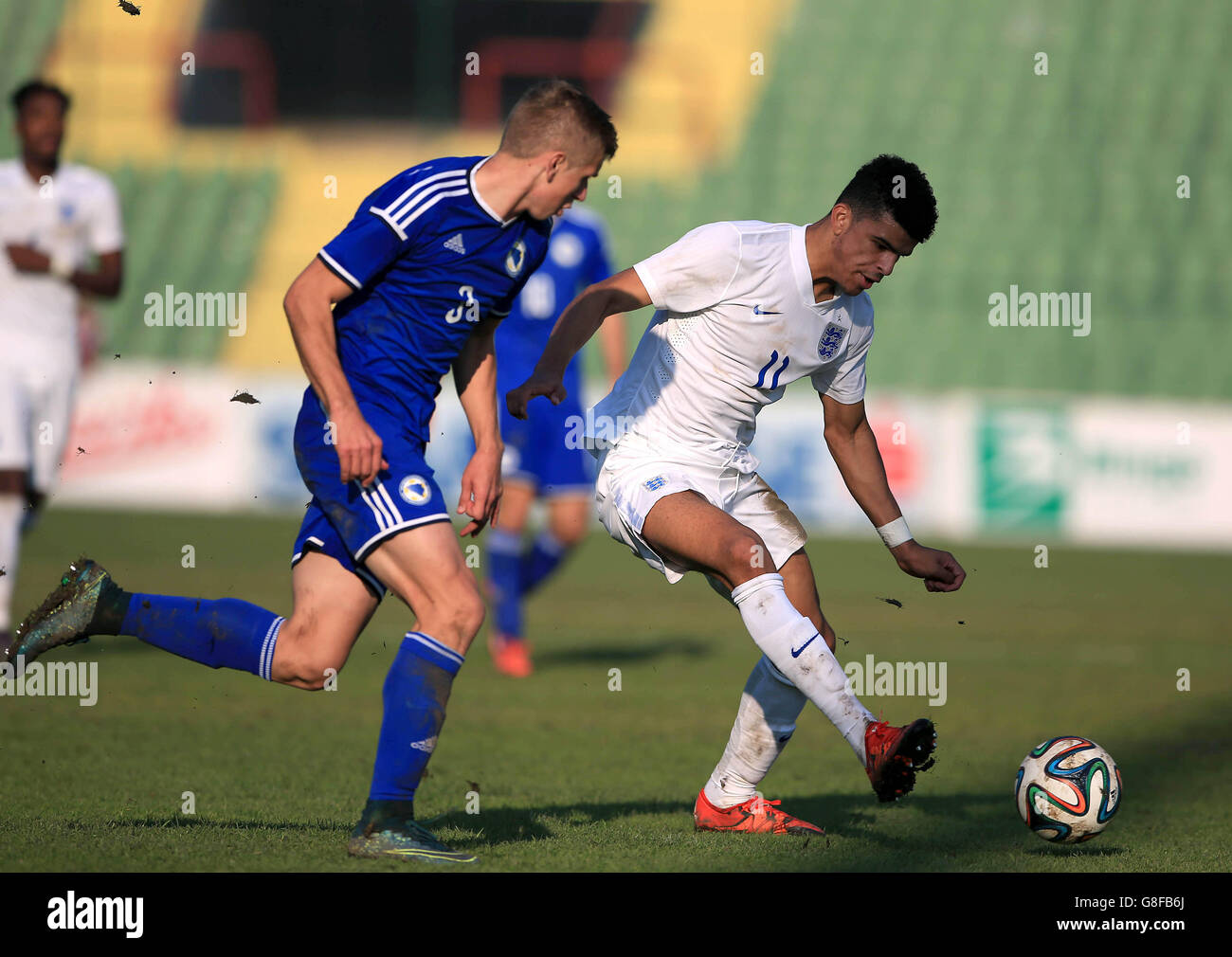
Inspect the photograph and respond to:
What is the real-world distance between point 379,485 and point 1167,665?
6.39 meters

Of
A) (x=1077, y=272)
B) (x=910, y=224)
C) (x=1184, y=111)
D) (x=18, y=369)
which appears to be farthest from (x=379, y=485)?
(x=1184, y=111)

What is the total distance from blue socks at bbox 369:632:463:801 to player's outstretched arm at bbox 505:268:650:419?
2.39 ft

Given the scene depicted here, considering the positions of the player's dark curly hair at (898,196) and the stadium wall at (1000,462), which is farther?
the stadium wall at (1000,462)

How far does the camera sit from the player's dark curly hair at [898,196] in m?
4.41

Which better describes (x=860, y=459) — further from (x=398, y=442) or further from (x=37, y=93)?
(x=37, y=93)

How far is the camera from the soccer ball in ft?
14.5

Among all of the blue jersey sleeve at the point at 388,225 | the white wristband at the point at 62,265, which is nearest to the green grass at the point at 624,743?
the blue jersey sleeve at the point at 388,225

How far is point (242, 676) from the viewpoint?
8203 mm

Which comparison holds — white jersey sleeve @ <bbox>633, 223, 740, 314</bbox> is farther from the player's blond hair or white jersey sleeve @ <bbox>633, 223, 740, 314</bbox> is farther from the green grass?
the green grass

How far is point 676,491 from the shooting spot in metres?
4.62

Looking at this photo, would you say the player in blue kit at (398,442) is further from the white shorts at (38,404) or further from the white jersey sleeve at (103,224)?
the white jersey sleeve at (103,224)

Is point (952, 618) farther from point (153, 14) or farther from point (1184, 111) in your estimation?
point (153, 14)

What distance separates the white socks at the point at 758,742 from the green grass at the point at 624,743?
182mm

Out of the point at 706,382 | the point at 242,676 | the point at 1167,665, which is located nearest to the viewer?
the point at 706,382
